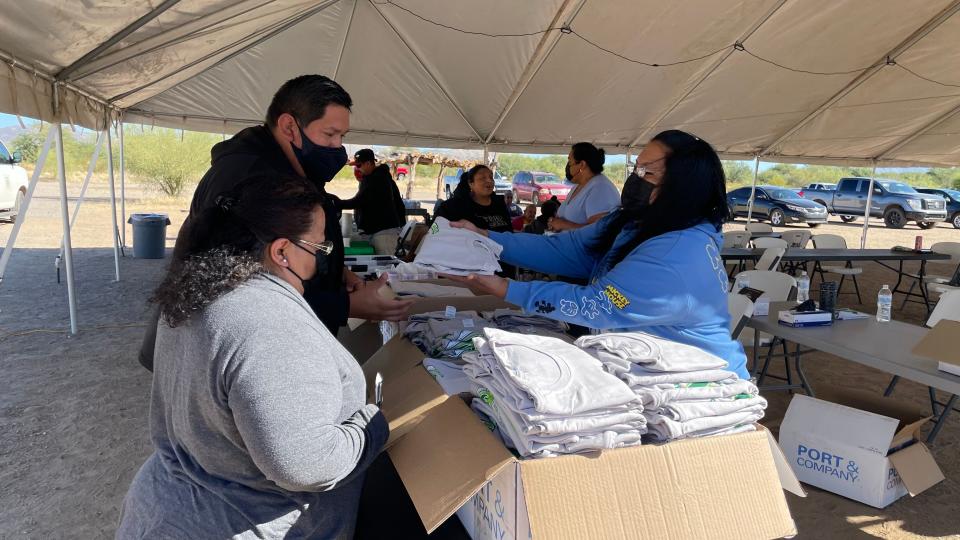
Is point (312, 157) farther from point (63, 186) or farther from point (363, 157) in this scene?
point (363, 157)

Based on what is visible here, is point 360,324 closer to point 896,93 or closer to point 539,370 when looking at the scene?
point 539,370

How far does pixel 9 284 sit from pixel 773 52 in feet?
29.9

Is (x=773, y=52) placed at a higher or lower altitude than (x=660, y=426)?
higher

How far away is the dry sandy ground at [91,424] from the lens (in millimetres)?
2688

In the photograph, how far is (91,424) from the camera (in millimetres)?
3477

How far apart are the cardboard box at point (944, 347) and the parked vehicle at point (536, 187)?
65.6 ft

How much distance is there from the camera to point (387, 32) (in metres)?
6.66

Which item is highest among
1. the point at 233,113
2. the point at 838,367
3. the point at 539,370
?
the point at 233,113

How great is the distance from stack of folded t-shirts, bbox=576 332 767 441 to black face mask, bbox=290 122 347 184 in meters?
1.31

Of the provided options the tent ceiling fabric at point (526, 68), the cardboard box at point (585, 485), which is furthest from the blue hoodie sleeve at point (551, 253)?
the tent ceiling fabric at point (526, 68)

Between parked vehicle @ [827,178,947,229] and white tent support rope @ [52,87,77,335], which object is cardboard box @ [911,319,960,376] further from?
parked vehicle @ [827,178,947,229]

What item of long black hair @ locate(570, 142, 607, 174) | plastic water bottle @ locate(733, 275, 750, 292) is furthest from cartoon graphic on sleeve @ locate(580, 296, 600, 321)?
long black hair @ locate(570, 142, 607, 174)

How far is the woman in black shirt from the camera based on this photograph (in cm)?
531

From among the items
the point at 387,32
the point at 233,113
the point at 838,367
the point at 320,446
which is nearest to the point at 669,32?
the point at 387,32
